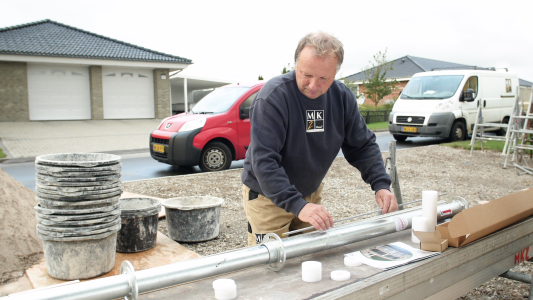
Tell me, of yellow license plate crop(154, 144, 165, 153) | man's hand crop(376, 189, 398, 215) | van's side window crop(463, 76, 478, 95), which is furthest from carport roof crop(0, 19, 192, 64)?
man's hand crop(376, 189, 398, 215)

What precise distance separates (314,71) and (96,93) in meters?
22.8

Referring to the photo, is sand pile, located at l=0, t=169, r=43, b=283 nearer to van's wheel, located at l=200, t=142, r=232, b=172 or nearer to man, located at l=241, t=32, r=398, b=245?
man, located at l=241, t=32, r=398, b=245

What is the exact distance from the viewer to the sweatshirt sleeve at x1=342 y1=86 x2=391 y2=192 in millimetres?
2529

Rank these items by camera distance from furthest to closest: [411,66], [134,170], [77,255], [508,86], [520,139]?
1. [411,66]
2. [508,86]
3. [520,139]
4. [134,170]
5. [77,255]

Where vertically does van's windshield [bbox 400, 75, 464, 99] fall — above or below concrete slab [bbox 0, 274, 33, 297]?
above

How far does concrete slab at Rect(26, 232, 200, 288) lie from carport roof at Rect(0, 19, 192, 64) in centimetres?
1998

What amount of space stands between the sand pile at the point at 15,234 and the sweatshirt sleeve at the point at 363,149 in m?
2.80

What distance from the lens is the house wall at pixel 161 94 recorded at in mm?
24328

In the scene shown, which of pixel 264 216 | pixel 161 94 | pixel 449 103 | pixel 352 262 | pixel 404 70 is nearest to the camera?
pixel 352 262

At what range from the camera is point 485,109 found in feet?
45.0

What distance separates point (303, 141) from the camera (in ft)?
7.47

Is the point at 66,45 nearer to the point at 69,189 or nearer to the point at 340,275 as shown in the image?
the point at 69,189

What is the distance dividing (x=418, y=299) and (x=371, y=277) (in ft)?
0.91

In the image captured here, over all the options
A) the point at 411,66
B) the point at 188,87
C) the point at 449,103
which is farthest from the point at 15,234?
the point at 411,66
